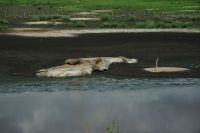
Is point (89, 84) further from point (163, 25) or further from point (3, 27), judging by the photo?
point (163, 25)

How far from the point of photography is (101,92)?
30.9m

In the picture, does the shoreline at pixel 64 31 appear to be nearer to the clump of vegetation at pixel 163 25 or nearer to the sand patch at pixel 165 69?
the clump of vegetation at pixel 163 25

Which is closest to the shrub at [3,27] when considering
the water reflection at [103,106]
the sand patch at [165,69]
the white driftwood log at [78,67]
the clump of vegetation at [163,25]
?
the clump of vegetation at [163,25]

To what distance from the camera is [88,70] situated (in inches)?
1427

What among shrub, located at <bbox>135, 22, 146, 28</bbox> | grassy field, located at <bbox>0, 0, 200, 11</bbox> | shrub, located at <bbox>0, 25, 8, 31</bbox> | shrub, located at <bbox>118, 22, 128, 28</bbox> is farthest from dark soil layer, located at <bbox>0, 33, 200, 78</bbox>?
grassy field, located at <bbox>0, 0, 200, 11</bbox>

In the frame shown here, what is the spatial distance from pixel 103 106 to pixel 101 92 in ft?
13.5

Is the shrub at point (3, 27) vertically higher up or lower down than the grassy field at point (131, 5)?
lower down

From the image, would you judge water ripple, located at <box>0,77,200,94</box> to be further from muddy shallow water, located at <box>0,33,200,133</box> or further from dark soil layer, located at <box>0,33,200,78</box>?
dark soil layer, located at <box>0,33,200,78</box>

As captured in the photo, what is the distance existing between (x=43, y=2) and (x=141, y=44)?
71292 millimetres

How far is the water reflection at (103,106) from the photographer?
22859 millimetres

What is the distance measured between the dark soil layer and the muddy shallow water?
2.8 inches

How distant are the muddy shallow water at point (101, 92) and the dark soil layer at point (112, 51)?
72 mm

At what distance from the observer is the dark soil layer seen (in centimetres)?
3822

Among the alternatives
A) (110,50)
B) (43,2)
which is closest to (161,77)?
(110,50)
